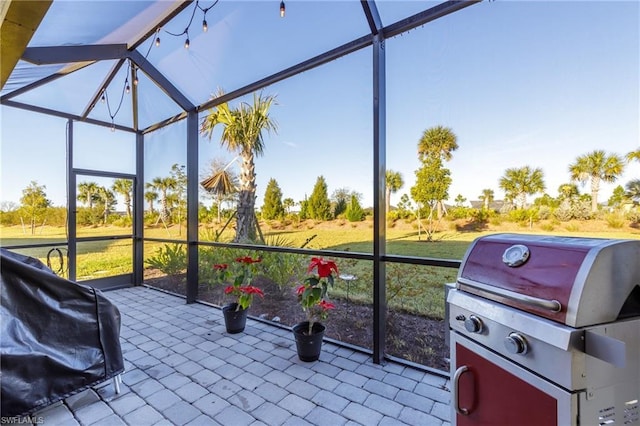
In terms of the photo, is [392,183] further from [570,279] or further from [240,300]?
[240,300]

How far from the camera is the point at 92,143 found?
16.9 ft

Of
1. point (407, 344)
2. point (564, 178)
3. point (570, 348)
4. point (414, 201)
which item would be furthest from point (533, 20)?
point (407, 344)

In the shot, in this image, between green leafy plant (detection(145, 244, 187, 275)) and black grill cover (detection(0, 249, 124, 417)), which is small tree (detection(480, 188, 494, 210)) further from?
green leafy plant (detection(145, 244, 187, 275))

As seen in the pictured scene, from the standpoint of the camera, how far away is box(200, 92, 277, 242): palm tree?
4.30m

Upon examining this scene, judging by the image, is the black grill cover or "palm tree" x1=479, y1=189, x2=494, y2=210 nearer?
the black grill cover

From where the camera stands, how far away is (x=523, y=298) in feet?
3.57

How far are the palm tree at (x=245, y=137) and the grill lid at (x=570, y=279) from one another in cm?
361

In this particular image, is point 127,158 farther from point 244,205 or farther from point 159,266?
point 244,205

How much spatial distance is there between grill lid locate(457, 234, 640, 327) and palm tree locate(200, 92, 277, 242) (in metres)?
3.61

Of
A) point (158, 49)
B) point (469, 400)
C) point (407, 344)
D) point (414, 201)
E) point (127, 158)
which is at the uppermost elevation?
point (158, 49)

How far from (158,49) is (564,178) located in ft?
15.0

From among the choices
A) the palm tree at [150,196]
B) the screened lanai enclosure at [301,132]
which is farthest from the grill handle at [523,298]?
the palm tree at [150,196]

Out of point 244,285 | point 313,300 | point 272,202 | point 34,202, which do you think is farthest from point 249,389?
point 34,202

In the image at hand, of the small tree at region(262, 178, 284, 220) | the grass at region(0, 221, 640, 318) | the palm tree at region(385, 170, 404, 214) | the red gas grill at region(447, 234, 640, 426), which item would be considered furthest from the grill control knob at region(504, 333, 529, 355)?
the small tree at region(262, 178, 284, 220)
